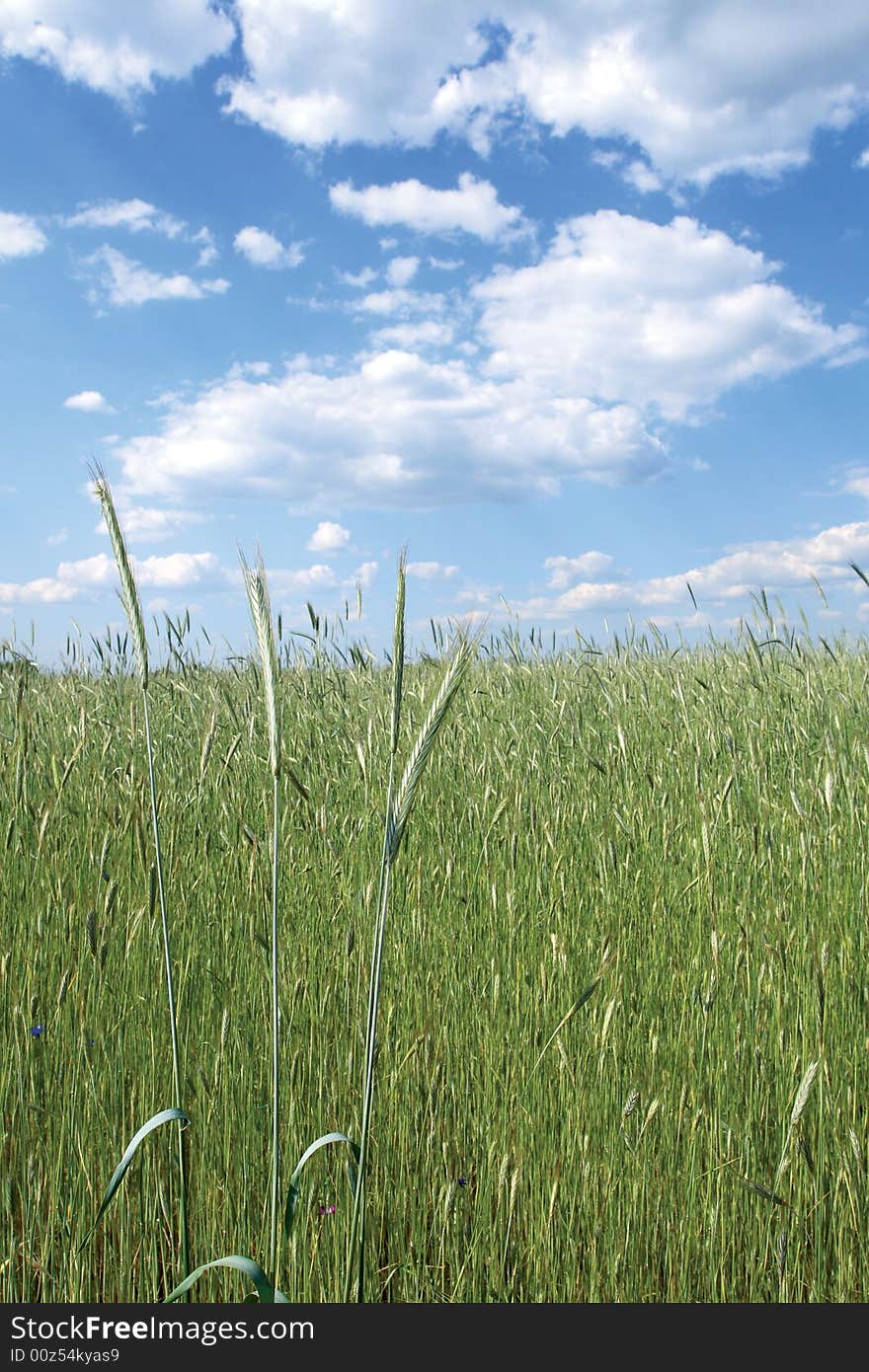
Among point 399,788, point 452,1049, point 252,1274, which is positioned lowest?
point 452,1049

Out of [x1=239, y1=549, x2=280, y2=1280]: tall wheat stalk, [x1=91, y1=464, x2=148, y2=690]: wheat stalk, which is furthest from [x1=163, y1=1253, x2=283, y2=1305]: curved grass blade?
[x1=91, y1=464, x2=148, y2=690]: wheat stalk

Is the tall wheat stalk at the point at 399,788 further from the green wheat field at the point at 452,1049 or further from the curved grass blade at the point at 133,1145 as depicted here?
the curved grass blade at the point at 133,1145

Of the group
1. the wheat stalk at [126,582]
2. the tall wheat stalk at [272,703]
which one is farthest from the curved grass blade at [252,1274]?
the wheat stalk at [126,582]

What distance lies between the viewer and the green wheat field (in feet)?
4.71

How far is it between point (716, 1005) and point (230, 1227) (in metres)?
1.06

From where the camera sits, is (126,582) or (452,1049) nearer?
(126,582)

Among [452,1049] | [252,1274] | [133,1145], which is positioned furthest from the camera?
[452,1049]

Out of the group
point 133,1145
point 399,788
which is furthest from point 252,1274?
point 399,788

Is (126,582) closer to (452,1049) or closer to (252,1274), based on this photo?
(252,1274)

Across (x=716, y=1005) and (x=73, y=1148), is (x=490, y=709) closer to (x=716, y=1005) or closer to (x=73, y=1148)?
(x=716, y=1005)

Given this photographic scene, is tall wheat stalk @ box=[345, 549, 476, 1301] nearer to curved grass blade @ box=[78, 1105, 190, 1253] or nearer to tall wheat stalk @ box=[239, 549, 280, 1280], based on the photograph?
tall wheat stalk @ box=[239, 549, 280, 1280]

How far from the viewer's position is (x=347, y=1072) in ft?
5.70

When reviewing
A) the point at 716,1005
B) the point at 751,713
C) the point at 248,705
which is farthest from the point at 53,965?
the point at 751,713

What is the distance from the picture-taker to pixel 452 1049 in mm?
1816
